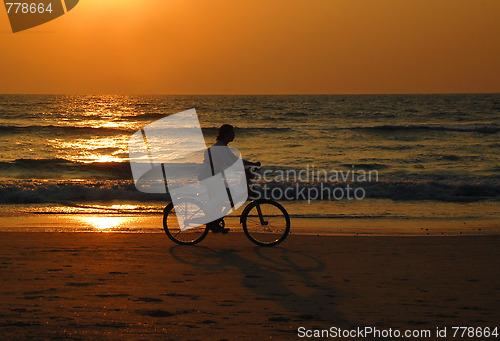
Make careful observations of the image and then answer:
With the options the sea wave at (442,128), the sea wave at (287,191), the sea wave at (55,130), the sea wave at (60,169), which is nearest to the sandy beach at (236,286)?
the sea wave at (287,191)

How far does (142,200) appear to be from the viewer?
15.5m

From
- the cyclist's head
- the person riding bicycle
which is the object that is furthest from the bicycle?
the cyclist's head

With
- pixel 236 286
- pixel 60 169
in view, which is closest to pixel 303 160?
pixel 60 169

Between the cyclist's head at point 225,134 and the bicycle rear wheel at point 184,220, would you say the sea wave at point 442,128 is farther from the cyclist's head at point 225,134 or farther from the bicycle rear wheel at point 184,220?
the cyclist's head at point 225,134

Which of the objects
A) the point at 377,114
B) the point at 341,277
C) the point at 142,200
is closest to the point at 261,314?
the point at 341,277

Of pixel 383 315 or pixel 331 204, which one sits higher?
pixel 383 315

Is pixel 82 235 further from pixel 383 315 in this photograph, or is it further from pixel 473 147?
pixel 473 147

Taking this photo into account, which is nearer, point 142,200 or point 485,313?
point 485,313

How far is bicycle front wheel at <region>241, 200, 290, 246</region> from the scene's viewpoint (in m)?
8.30

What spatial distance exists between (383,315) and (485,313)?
3.20ft

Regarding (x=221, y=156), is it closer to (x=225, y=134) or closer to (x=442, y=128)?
(x=225, y=134)

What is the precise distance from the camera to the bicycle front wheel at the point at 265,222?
8.30 m

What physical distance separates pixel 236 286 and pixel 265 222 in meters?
2.02

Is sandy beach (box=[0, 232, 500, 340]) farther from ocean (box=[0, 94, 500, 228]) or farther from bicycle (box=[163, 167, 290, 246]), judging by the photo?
ocean (box=[0, 94, 500, 228])
